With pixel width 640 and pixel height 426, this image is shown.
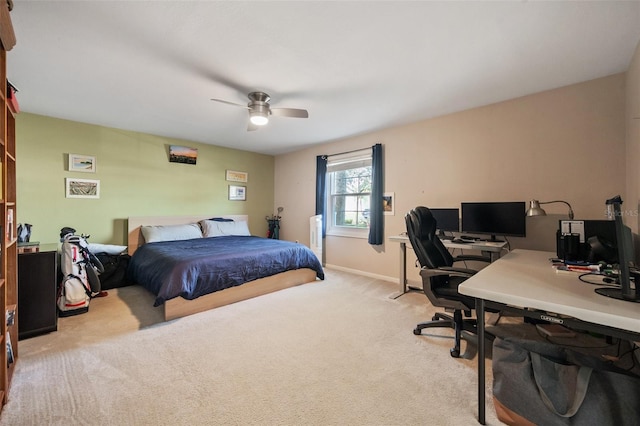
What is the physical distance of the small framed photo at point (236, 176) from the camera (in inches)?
208

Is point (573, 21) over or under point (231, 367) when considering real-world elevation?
over

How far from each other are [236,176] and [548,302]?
5241 mm

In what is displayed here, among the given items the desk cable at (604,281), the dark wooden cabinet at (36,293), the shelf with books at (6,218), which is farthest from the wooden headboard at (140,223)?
the desk cable at (604,281)

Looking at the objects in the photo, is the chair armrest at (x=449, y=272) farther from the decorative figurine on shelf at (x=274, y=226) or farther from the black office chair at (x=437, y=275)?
the decorative figurine on shelf at (x=274, y=226)

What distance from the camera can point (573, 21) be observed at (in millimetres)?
1694

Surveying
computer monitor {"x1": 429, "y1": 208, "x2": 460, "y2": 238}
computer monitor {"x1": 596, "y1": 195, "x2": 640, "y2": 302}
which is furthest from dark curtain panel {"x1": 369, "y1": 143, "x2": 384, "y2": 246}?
computer monitor {"x1": 596, "y1": 195, "x2": 640, "y2": 302}

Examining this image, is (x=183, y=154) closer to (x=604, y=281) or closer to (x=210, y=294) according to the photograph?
(x=210, y=294)

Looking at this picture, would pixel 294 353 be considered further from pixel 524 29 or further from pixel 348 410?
pixel 524 29

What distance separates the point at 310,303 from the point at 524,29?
3.07 meters

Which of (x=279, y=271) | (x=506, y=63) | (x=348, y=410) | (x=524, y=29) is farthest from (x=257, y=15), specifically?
(x=279, y=271)

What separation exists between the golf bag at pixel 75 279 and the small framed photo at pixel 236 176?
276 centimetres

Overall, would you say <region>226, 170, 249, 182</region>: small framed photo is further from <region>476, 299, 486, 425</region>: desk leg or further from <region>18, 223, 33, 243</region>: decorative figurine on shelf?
<region>476, 299, 486, 425</region>: desk leg

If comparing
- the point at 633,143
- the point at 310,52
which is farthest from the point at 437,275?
the point at 310,52

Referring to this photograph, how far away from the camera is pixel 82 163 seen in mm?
3711
